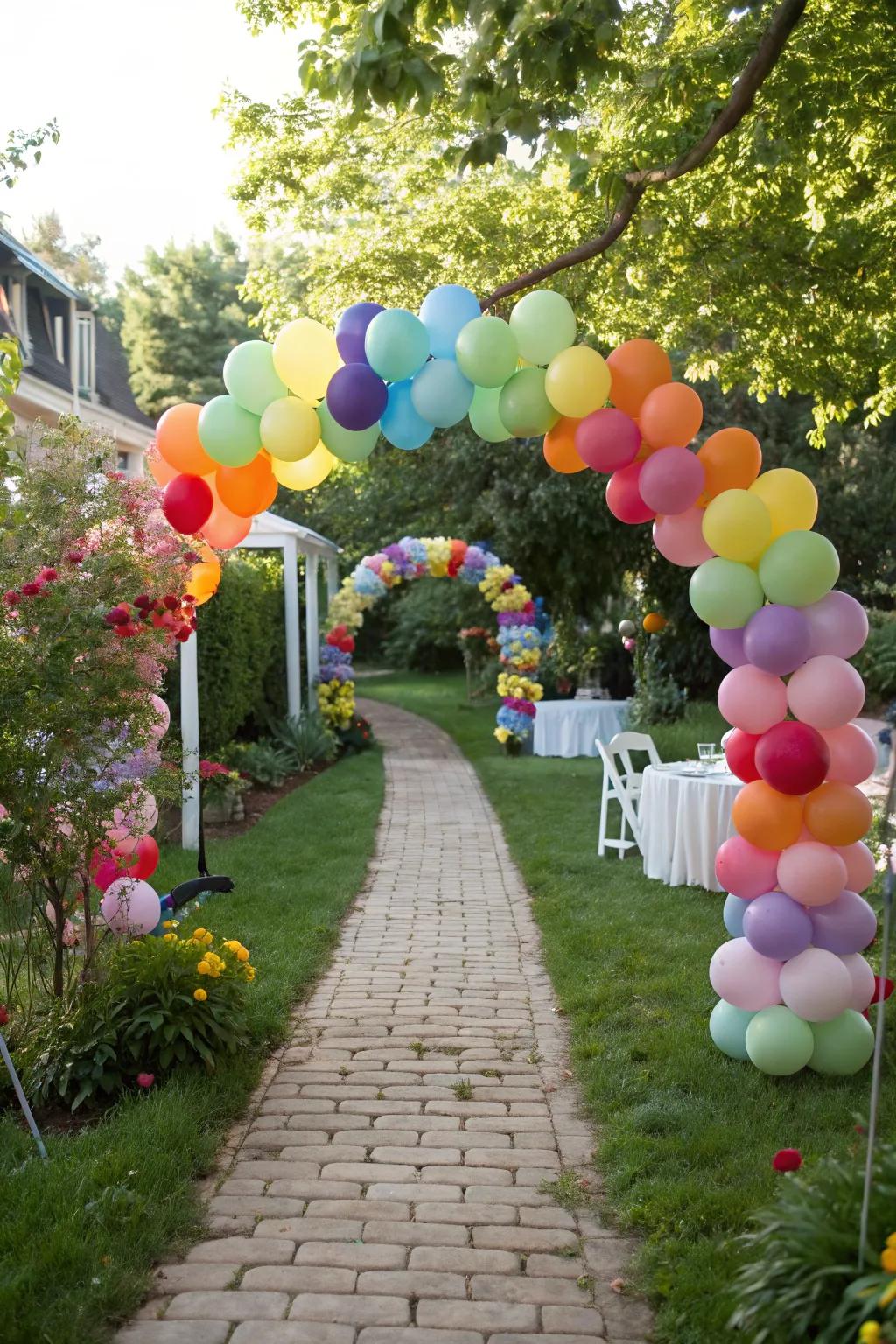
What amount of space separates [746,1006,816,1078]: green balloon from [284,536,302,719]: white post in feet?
35.9

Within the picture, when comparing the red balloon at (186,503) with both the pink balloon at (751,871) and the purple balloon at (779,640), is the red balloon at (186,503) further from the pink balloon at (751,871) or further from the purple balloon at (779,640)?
the pink balloon at (751,871)

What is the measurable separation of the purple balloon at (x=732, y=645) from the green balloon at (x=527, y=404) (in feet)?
3.77

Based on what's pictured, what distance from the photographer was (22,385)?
14461mm

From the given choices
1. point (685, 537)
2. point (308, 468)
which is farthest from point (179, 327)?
point (685, 537)

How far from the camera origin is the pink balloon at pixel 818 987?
4.59 meters

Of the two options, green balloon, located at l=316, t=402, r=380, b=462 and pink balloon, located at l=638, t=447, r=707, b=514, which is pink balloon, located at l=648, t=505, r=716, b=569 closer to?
pink balloon, located at l=638, t=447, r=707, b=514

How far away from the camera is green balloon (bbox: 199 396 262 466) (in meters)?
5.00

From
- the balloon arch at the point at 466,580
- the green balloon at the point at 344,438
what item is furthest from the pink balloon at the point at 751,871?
the balloon arch at the point at 466,580

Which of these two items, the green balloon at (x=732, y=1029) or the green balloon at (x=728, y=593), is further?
the green balloon at (x=732, y=1029)

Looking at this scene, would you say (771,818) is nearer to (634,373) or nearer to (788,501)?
(788,501)

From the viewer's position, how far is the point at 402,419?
5109 mm

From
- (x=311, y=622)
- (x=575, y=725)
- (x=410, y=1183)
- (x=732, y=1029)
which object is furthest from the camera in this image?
(x=311, y=622)

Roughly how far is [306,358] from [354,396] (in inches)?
12.0

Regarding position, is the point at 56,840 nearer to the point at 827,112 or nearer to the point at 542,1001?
the point at 542,1001
